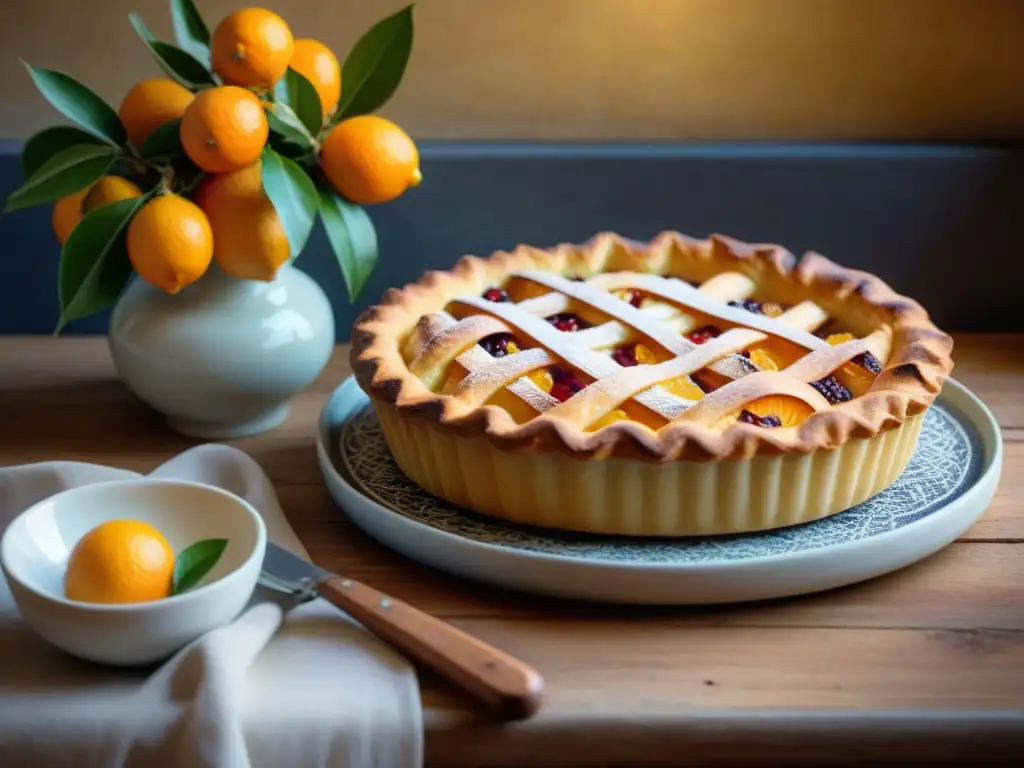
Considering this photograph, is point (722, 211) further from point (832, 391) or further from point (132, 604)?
point (132, 604)

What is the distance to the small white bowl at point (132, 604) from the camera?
2.62 feet

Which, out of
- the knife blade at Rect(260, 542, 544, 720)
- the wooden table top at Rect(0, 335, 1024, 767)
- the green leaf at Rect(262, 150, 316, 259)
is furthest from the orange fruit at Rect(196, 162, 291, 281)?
the knife blade at Rect(260, 542, 544, 720)

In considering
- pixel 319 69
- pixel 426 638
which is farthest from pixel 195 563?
pixel 319 69

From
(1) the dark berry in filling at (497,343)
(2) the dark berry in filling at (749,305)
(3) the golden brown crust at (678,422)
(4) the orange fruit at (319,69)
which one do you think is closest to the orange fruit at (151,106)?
(4) the orange fruit at (319,69)

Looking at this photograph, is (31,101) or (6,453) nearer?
(6,453)

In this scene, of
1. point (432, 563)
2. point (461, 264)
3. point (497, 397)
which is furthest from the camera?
point (461, 264)

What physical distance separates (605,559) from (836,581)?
19 centimetres

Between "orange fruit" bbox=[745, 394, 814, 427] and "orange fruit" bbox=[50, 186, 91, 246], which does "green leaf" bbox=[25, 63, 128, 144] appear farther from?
"orange fruit" bbox=[745, 394, 814, 427]

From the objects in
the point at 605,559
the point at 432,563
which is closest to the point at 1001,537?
the point at 605,559

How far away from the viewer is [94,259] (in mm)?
1140

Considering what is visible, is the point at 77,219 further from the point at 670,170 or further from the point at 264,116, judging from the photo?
the point at 670,170

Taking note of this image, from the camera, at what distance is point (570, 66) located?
5.19 feet

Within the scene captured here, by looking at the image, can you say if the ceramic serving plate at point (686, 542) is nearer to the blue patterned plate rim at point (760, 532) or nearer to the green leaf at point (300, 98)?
the blue patterned plate rim at point (760, 532)

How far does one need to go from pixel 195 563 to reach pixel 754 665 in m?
0.43
